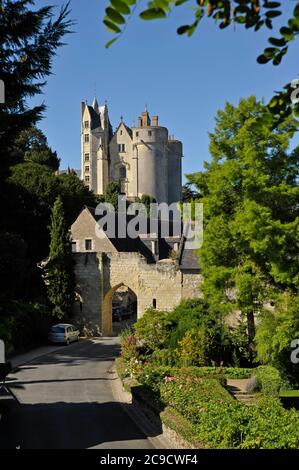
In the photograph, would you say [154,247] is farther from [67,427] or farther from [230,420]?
[230,420]

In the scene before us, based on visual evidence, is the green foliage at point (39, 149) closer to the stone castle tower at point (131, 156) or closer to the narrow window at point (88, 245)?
the stone castle tower at point (131, 156)

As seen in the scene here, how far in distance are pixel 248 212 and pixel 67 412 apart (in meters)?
10.2

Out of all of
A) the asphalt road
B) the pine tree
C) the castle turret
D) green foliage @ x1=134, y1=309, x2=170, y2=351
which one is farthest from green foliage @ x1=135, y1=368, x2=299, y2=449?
the castle turret

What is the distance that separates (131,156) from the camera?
323ft

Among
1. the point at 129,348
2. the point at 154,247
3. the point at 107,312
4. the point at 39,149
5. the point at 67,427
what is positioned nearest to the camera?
the point at 67,427

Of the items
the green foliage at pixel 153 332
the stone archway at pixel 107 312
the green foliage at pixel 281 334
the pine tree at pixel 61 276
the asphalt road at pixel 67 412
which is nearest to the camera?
the asphalt road at pixel 67 412

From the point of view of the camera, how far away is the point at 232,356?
1029 inches

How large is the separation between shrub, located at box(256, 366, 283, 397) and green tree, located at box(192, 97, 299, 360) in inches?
108

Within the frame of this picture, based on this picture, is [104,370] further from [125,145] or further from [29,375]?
[125,145]

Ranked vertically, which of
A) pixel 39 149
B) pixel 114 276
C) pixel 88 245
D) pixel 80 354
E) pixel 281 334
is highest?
pixel 39 149

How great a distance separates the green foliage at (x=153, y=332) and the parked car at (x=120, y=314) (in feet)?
64.2

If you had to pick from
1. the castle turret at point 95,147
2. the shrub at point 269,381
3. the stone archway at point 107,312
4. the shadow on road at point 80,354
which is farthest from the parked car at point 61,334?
the castle turret at point 95,147

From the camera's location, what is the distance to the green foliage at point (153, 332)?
87.0 ft

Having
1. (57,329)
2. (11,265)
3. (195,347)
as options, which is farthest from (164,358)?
(11,265)
